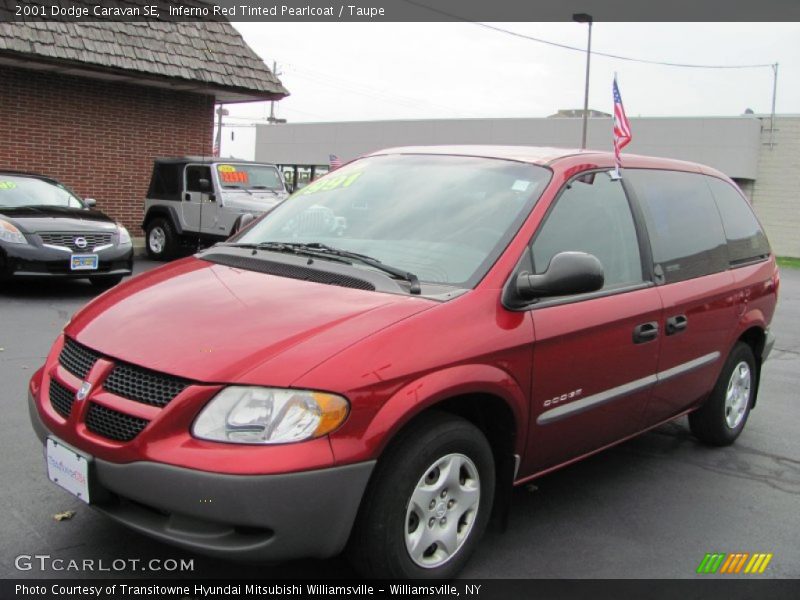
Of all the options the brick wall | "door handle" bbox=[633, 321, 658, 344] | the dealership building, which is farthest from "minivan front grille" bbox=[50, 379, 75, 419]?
the dealership building

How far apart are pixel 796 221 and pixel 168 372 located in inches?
1214

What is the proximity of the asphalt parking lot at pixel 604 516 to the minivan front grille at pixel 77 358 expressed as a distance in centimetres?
76

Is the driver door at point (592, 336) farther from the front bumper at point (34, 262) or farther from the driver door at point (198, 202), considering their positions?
the driver door at point (198, 202)

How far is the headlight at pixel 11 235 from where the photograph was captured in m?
8.87

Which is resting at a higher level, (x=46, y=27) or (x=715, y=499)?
(x=46, y=27)

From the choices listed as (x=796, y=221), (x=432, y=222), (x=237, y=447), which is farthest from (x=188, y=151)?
(x=796, y=221)

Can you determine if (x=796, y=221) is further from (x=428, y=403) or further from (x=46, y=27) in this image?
(x=428, y=403)

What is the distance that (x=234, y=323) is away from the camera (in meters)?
2.85

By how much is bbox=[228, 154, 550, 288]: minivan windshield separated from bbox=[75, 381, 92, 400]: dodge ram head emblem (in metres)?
1.27

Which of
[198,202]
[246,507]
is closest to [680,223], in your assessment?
[246,507]

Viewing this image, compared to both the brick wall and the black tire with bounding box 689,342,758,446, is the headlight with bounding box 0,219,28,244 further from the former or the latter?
the black tire with bounding box 689,342,758,446

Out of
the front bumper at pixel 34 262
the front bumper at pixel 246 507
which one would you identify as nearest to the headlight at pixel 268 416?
the front bumper at pixel 246 507

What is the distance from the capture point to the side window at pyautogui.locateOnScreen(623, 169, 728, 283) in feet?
13.8

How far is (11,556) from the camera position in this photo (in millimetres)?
3109
